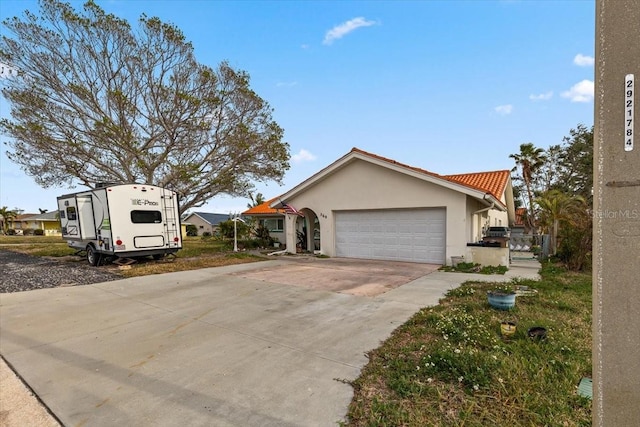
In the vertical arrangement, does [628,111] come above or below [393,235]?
above

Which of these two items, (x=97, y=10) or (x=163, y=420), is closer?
(x=163, y=420)

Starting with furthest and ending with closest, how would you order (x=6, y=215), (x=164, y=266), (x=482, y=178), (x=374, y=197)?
(x=6, y=215) → (x=482, y=178) → (x=374, y=197) → (x=164, y=266)

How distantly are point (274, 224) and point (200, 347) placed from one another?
1713 cm

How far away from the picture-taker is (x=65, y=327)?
198 inches

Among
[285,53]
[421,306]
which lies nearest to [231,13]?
[285,53]

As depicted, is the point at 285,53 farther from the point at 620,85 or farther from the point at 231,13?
the point at 620,85

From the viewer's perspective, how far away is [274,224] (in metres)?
21.2

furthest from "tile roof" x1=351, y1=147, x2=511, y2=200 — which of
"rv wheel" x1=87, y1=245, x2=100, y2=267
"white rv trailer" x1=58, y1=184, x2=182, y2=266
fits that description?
"rv wheel" x1=87, y1=245, x2=100, y2=267

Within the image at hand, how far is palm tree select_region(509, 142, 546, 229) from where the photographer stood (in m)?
27.2

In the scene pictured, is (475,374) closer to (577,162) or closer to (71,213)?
(71,213)

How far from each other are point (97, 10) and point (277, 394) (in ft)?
66.4

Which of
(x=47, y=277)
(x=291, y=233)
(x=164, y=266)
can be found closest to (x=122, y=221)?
(x=164, y=266)

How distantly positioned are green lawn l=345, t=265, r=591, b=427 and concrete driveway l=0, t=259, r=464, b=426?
34 centimetres

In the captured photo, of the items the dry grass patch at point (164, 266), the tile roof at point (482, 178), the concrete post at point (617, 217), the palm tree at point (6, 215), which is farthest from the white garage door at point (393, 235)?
the palm tree at point (6, 215)
